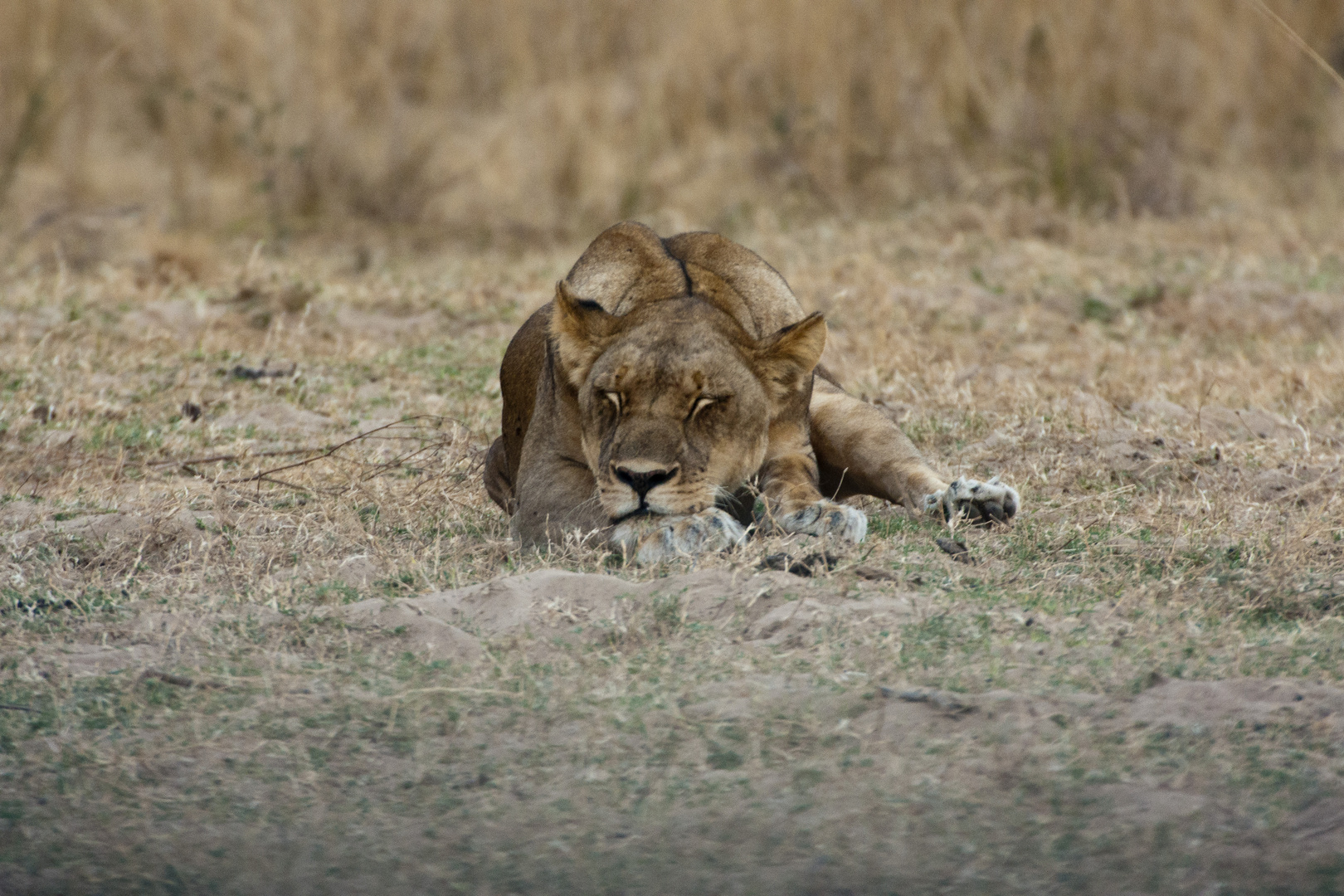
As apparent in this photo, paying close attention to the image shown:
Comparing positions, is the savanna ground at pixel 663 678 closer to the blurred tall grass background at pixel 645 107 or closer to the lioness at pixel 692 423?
the lioness at pixel 692 423

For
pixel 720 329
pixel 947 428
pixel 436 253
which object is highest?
pixel 720 329

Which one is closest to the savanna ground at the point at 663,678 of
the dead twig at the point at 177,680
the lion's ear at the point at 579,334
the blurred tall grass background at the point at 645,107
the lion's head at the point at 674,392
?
the dead twig at the point at 177,680

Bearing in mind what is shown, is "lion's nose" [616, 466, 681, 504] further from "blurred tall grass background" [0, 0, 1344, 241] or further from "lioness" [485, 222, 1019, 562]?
"blurred tall grass background" [0, 0, 1344, 241]

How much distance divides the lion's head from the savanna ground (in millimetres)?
254

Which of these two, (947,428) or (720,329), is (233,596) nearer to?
(720,329)

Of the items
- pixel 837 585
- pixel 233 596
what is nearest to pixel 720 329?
pixel 837 585

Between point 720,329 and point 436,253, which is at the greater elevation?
point 720,329

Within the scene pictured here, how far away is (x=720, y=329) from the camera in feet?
15.2

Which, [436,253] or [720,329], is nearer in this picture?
[720,329]

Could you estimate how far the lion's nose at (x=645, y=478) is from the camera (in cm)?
425

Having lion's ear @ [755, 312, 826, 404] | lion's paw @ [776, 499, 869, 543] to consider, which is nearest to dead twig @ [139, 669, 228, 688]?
lion's paw @ [776, 499, 869, 543]

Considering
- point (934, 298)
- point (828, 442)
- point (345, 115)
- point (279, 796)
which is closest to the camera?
point (279, 796)

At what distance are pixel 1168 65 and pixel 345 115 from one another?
6.48m

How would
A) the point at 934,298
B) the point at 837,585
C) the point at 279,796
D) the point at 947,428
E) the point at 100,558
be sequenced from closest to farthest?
the point at 279,796, the point at 837,585, the point at 100,558, the point at 947,428, the point at 934,298
